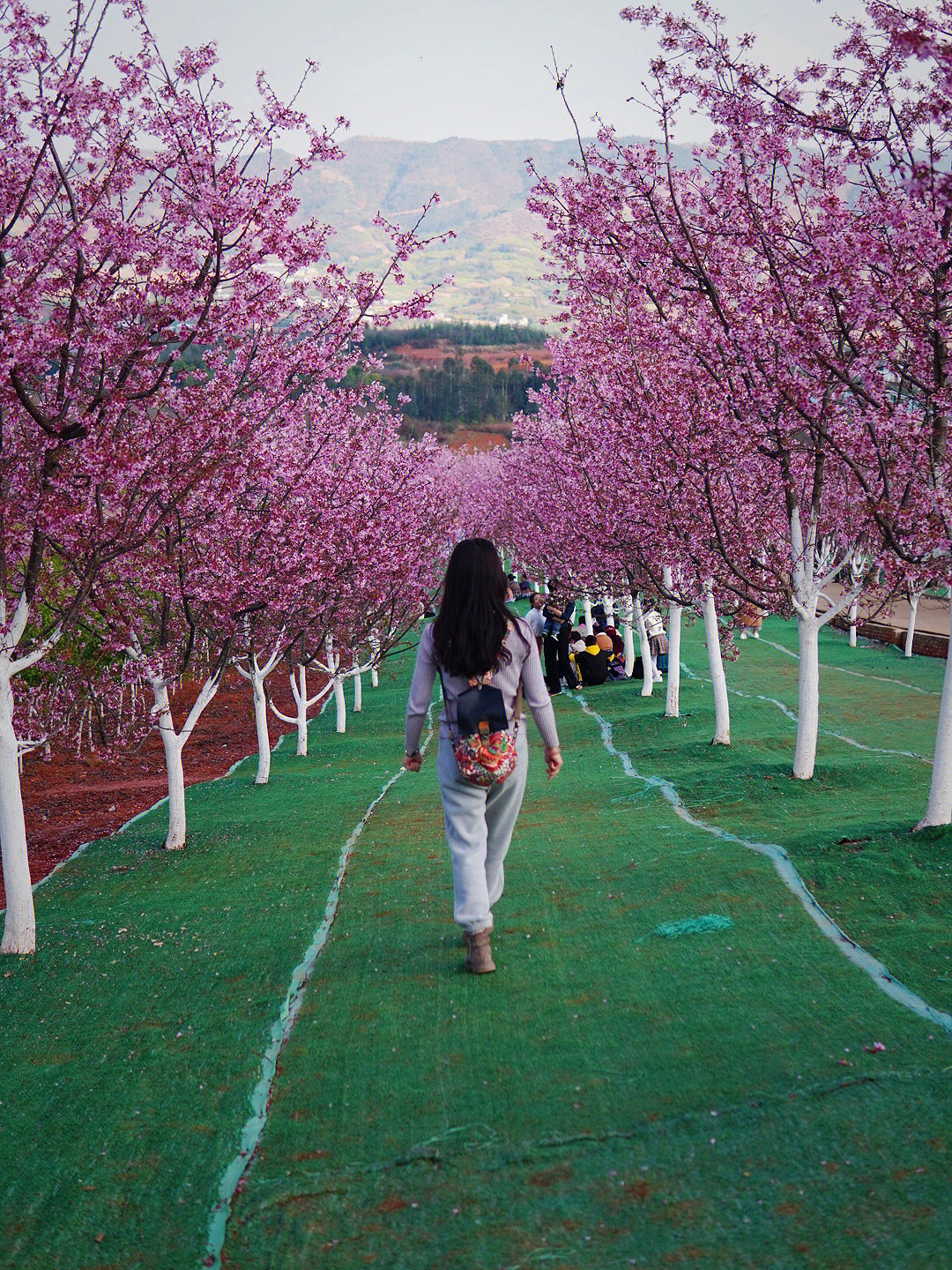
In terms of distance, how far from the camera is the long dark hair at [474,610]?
5.41 m

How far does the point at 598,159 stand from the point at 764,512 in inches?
184

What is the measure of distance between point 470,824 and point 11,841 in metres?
3.42

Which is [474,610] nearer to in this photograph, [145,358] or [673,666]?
[145,358]

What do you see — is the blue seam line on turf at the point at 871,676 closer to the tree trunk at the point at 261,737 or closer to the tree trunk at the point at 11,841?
the tree trunk at the point at 261,737

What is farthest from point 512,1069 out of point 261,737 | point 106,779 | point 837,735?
point 106,779

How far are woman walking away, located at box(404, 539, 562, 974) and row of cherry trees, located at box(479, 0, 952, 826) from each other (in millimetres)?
2506

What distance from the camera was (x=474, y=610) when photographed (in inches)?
213

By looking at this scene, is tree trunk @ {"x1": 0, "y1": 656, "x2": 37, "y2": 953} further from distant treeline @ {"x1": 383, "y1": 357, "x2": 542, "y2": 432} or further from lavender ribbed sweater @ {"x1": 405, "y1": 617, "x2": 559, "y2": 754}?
distant treeline @ {"x1": 383, "y1": 357, "x2": 542, "y2": 432}

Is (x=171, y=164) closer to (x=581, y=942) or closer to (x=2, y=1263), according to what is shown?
(x=581, y=942)

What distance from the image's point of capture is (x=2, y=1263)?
357 cm

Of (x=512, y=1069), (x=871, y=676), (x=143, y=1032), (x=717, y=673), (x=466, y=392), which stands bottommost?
(x=871, y=676)

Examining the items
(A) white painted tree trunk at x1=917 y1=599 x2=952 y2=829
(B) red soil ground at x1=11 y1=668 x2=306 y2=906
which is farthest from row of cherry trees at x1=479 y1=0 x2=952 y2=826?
(B) red soil ground at x1=11 y1=668 x2=306 y2=906

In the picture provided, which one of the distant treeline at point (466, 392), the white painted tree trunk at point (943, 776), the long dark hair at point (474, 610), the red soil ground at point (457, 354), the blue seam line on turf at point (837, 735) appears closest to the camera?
the long dark hair at point (474, 610)

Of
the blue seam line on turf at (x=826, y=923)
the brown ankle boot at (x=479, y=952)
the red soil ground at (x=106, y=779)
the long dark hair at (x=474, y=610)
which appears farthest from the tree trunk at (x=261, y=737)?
the long dark hair at (x=474, y=610)
